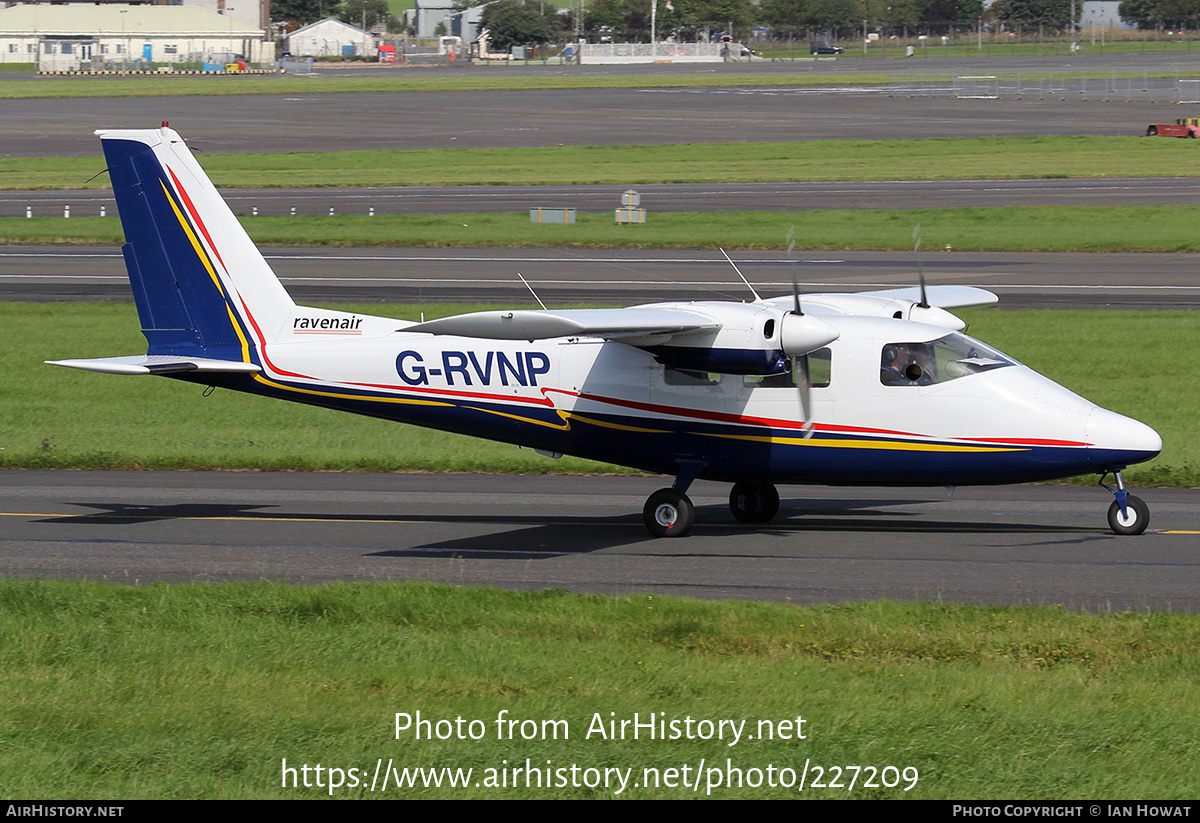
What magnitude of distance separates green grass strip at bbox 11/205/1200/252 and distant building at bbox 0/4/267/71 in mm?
124646

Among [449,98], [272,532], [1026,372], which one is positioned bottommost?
[272,532]

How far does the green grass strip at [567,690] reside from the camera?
28.6 feet

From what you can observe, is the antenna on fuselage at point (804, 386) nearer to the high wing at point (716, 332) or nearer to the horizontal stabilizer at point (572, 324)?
the high wing at point (716, 332)

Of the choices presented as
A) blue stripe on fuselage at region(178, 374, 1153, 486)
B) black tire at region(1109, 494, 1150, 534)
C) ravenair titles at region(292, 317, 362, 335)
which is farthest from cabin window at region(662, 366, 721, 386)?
black tire at region(1109, 494, 1150, 534)

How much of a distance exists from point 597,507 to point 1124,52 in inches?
6115

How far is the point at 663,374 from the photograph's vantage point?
17.0m

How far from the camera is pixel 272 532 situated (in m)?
17.4

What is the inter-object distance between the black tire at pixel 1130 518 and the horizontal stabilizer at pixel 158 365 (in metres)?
11.6

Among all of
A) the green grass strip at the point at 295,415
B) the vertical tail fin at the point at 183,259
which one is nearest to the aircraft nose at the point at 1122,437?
the green grass strip at the point at 295,415

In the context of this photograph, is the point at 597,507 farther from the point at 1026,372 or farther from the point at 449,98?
the point at 449,98

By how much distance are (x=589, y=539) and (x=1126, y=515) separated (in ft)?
22.1

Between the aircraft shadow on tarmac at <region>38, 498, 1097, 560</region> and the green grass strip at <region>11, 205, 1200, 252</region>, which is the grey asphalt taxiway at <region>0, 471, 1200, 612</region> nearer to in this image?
the aircraft shadow on tarmac at <region>38, 498, 1097, 560</region>

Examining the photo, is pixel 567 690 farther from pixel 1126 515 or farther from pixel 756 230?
pixel 756 230
